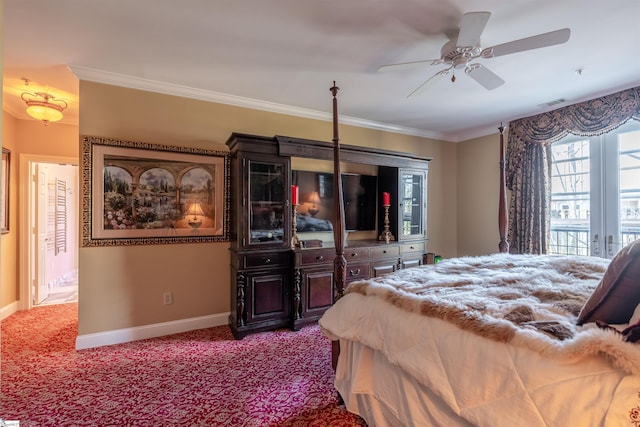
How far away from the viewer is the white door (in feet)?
12.8

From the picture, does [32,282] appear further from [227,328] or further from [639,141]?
[639,141]

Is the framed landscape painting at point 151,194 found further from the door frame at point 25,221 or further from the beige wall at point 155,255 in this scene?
the door frame at point 25,221

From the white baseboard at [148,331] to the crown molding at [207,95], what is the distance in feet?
7.82

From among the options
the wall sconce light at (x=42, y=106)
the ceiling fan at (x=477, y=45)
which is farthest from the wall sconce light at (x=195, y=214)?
the ceiling fan at (x=477, y=45)

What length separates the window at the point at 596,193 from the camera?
3244 millimetres

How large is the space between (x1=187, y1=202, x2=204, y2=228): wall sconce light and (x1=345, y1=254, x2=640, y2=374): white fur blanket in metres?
2.09

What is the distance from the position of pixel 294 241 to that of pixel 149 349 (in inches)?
67.1

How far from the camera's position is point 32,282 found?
3.87 m

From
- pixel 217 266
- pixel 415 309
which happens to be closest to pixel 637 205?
pixel 415 309

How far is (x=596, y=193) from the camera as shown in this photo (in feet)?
11.4

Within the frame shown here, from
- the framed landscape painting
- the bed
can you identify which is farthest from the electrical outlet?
the bed

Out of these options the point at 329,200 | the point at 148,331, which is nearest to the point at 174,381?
the point at 148,331

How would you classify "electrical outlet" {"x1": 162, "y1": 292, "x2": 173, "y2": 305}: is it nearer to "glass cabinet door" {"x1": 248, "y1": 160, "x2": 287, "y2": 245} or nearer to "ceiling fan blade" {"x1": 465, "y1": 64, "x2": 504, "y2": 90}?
"glass cabinet door" {"x1": 248, "y1": 160, "x2": 287, "y2": 245}

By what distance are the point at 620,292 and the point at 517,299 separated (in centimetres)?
39
